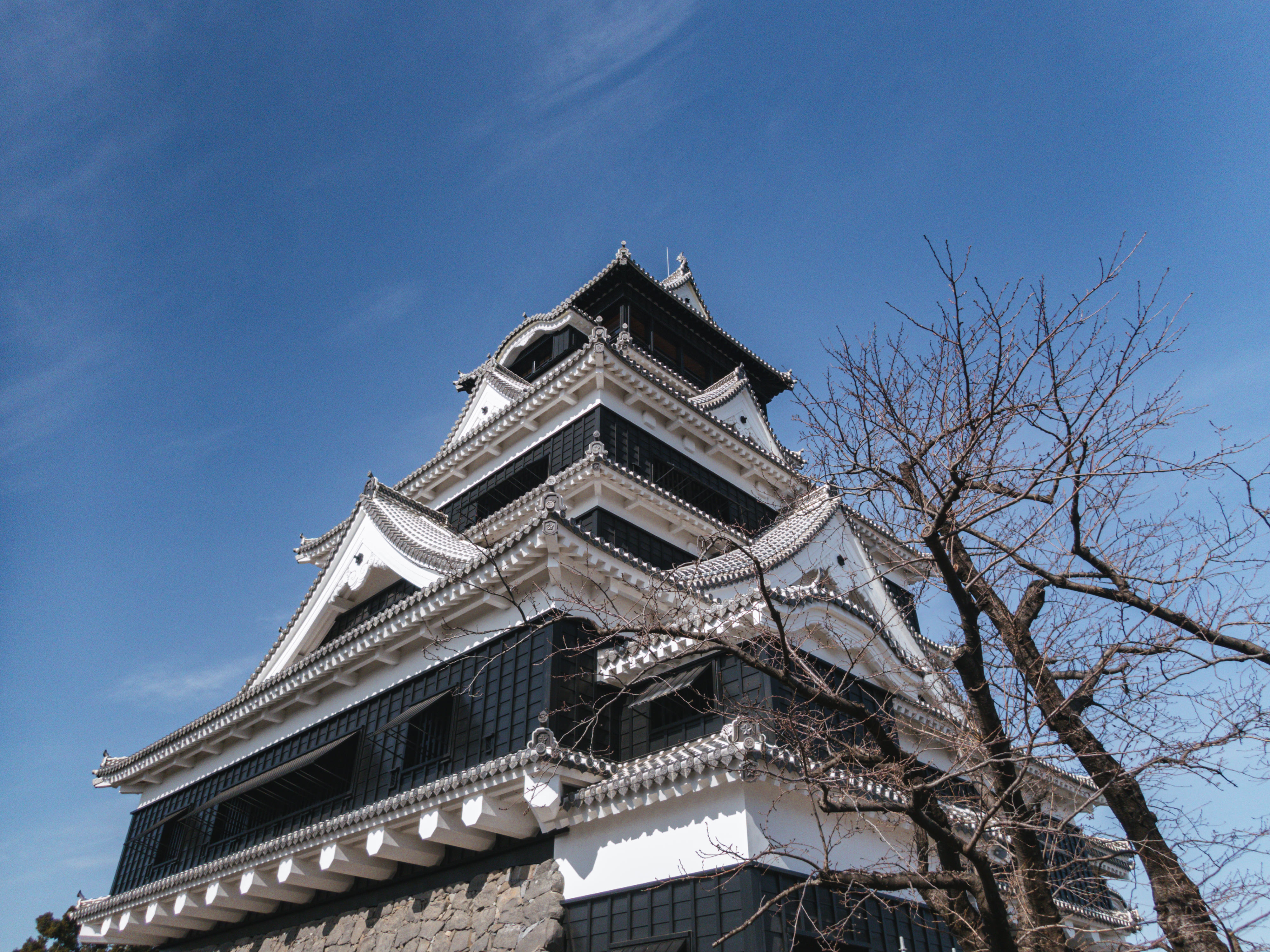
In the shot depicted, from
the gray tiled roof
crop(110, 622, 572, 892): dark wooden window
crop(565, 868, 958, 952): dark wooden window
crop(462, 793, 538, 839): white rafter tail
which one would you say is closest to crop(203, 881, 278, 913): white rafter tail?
crop(110, 622, 572, 892): dark wooden window

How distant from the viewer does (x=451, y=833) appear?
11.3 m

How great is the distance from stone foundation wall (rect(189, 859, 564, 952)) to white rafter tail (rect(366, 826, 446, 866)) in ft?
1.50

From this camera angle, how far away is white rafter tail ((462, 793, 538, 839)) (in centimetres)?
1060

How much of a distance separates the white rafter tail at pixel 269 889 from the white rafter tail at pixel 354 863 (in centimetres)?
138

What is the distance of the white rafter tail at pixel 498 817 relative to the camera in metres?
10.6

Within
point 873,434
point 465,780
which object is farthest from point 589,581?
point 873,434

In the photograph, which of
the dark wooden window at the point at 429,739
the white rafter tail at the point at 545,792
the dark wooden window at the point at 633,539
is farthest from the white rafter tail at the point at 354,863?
the dark wooden window at the point at 633,539

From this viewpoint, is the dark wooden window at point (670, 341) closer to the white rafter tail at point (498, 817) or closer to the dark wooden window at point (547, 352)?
the dark wooden window at point (547, 352)

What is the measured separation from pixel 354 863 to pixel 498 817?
11.5 ft

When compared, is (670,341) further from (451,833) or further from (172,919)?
(172,919)

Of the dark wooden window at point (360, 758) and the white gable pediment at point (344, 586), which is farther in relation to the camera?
the white gable pediment at point (344, 586)

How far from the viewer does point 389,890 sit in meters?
12.7

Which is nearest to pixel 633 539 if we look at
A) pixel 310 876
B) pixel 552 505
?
pixel 552 505

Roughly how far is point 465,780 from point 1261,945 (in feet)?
27.0
